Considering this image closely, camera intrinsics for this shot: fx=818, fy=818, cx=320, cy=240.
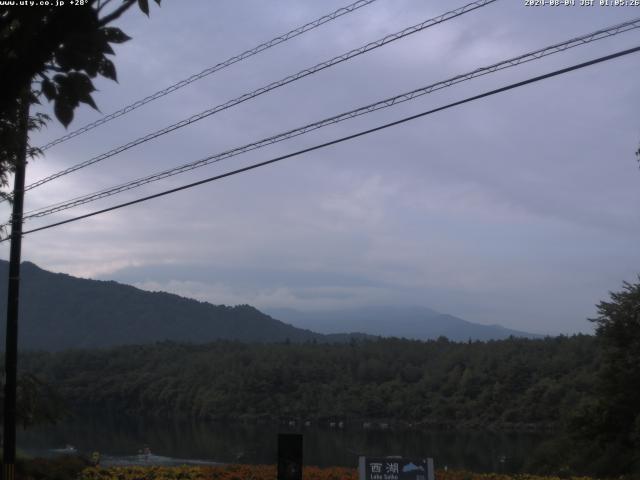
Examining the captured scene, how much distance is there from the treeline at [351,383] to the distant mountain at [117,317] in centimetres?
6214

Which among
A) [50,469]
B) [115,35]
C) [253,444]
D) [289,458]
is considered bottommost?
[253,444]

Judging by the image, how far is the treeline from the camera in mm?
42219

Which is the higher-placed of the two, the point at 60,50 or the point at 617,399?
the point at 60,50

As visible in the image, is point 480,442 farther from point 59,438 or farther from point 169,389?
point 169,389

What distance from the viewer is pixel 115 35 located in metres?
4.42

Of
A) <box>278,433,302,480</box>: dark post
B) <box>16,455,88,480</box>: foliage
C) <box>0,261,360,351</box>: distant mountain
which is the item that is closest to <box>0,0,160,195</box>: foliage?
<box>278,433,302,480</box>: dark post

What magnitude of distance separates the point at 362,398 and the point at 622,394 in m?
26.4

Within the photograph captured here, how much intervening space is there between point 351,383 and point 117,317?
308 feet

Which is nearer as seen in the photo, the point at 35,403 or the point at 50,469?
the point at 50,469

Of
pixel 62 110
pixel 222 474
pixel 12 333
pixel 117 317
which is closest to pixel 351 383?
pixel 222 474

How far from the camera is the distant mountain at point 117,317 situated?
125188mm

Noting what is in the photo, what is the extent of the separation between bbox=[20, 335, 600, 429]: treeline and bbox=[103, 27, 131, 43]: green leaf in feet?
115

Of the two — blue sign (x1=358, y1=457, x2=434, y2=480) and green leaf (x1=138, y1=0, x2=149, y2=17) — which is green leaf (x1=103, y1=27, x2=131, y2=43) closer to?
green leaf (x1=138, y1=0, x2=149, y2=17)

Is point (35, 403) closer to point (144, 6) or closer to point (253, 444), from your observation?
point (144, 6)
